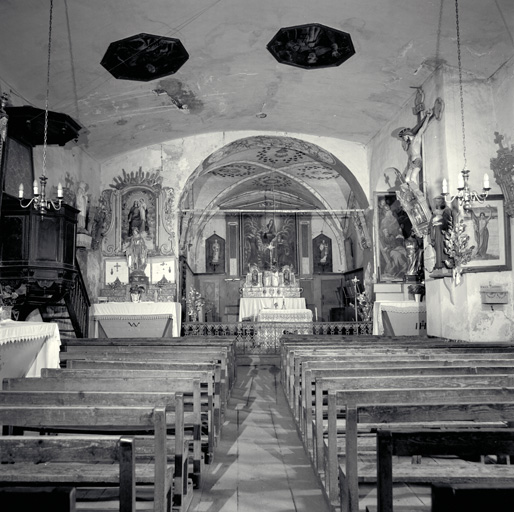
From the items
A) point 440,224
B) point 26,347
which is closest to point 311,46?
point 440,224

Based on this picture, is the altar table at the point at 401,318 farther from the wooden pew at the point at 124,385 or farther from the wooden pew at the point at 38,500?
the wooden pew at the point at 38,500

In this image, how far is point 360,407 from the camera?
7.23 ft

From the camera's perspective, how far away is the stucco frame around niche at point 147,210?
13.5 metres

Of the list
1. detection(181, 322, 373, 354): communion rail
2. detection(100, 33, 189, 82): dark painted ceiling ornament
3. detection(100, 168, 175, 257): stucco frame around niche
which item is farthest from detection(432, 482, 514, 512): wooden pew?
detection(100, 168, 175, 257): stucco frame around niche

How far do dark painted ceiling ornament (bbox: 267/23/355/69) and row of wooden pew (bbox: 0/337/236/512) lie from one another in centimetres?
625

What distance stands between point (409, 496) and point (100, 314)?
9.26 metres

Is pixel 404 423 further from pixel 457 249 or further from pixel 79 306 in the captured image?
pixel 79 306

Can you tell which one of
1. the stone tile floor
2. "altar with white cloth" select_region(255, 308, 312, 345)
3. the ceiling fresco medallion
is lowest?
the stone tile floor

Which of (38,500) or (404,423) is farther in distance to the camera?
(404,423)

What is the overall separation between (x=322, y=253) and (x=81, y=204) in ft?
37.7

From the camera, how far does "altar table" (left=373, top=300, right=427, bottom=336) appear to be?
35.3 ft

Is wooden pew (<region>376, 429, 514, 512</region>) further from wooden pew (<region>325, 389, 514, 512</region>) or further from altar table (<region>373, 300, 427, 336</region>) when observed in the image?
altar table (<region>373, 300, 427, 336</region>)

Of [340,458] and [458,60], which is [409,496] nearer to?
[340,458]

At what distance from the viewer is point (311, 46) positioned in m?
8.80
